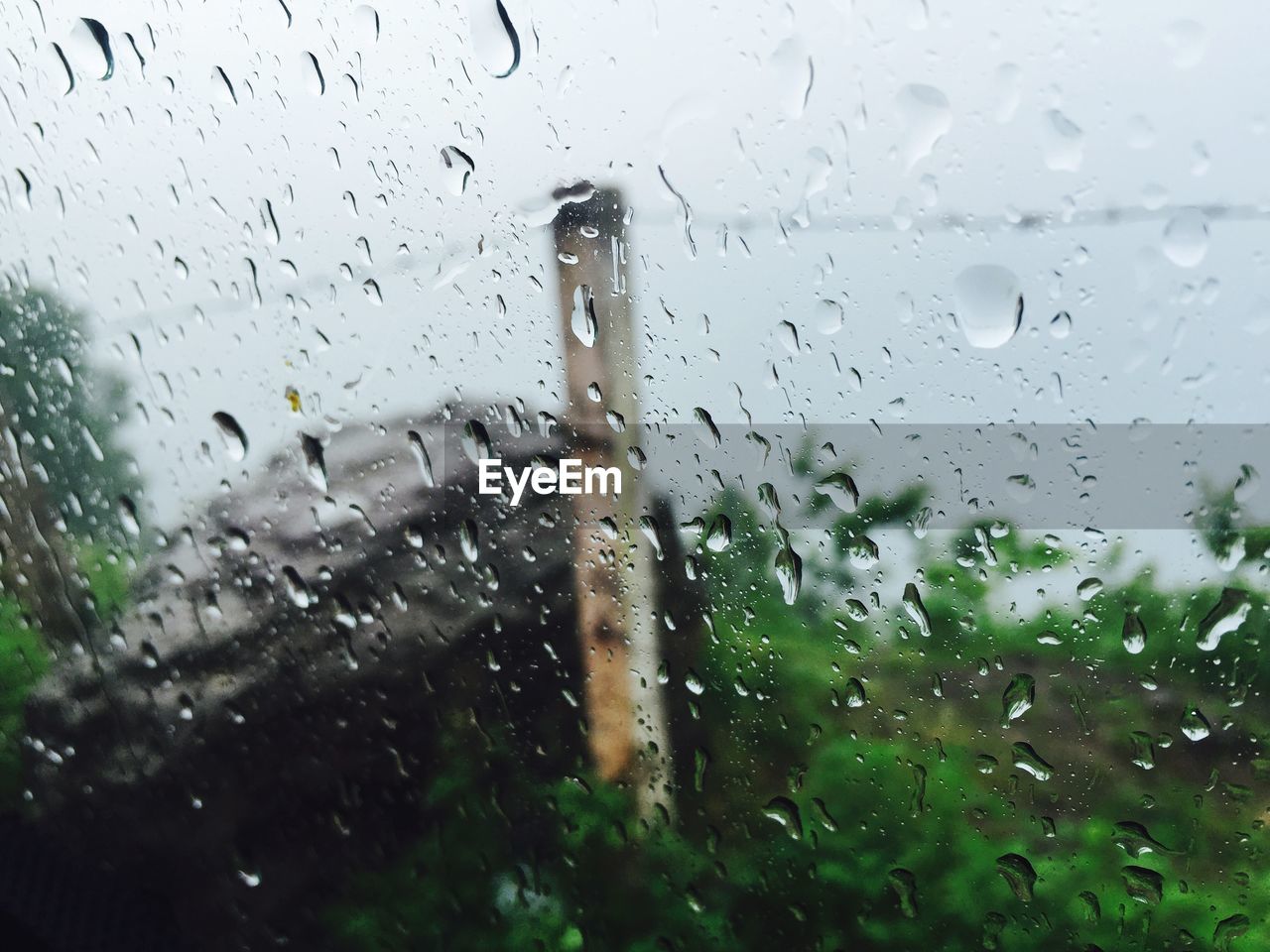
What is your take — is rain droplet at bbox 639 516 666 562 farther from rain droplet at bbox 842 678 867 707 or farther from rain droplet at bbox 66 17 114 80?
rain droplet at bbox 66 17 114 80

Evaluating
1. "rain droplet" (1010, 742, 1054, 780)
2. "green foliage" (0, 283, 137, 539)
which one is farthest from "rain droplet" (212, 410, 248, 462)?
"rain droplet" (1010, 742, 1054, 780)

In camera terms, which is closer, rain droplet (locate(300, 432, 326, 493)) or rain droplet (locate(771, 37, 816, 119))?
rain droplet (locate(771, 37, 816, 119))

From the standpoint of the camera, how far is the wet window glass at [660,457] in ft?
2.38

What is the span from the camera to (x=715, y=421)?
0.82 m

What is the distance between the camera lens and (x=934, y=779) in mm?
782

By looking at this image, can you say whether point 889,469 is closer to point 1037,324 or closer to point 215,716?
point 1037,324

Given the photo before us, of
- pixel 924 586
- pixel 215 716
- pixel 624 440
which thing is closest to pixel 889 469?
pixel 924 586

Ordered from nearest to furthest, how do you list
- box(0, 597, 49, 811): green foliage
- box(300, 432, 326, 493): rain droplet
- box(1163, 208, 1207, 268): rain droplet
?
box(1163, 208, 1207, 268): rain droplet → box(300, 432, 326, 493): rain droplet → box(0, 597, 49, 811): green foliage

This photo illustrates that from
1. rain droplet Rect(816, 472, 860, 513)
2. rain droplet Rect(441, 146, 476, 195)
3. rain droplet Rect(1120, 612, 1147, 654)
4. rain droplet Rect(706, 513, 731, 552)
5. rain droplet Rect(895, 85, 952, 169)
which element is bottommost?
rain droplet Rect(1120, 612, 1147, 654)

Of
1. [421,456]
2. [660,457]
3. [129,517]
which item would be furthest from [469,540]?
[129,517]

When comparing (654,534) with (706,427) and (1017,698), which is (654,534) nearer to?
(706,427)

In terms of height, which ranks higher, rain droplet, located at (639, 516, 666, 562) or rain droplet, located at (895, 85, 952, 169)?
rain droplet, located at (895, 85, 952, 169)

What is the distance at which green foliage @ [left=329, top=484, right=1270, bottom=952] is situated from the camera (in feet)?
2.40

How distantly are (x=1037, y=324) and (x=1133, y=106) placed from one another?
0.62ft
